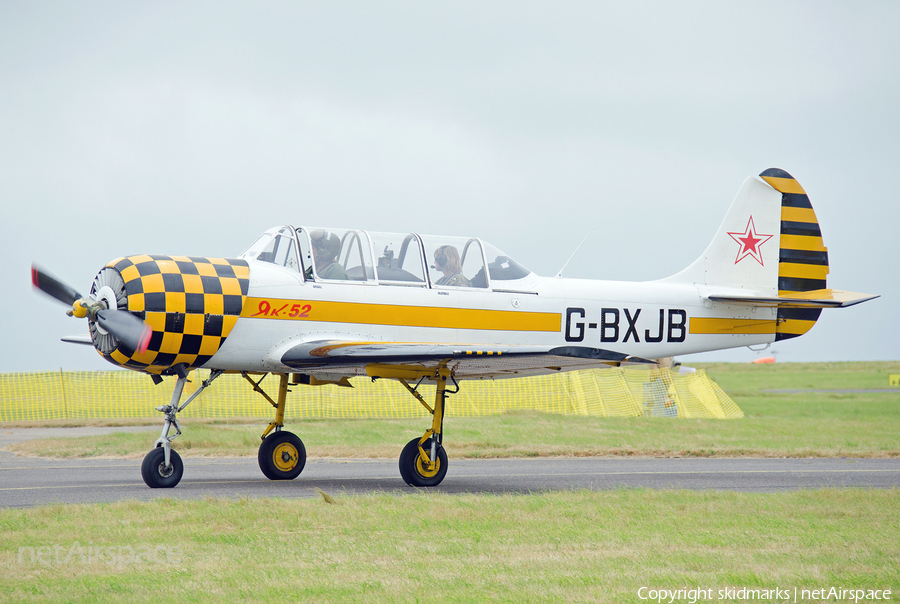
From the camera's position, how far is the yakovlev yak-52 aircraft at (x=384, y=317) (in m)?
10.6

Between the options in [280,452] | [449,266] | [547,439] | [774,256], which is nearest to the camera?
[449,266]

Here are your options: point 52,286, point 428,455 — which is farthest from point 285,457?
point 52,286

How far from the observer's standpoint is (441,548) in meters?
6.85

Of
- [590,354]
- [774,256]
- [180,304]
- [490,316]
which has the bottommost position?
[590,354]

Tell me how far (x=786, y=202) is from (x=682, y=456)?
5.36 metres

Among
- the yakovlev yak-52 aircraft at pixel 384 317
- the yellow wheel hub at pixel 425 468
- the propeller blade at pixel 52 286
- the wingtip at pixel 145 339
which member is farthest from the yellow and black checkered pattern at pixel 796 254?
the propeller blade at pixel 52 286

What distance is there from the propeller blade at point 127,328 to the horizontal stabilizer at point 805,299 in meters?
9.07

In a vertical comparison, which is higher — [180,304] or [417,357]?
[180,304]

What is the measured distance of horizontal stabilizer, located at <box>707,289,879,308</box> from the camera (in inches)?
567

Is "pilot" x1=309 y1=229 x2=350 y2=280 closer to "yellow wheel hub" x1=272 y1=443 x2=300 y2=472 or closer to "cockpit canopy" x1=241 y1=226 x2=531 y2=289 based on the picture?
"cockpit canopy" x1=241 y1=226 x2=531 y2=289

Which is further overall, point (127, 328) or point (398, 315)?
point (398, 315)

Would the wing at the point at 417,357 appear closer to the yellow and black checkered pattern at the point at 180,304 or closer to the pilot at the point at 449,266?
the yellow and black checkered pattern at the point at 180,304

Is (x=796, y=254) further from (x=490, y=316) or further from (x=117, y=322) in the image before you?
(x=117, y=322)

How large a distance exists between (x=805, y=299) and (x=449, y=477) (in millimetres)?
6931
